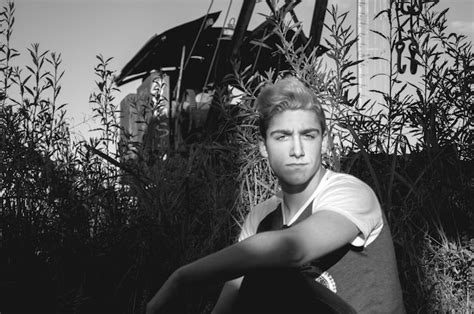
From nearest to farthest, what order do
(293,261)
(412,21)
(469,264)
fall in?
(293,261)
(469,264)
(412,21)

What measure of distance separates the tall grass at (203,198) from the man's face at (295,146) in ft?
2.35

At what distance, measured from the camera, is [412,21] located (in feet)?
10.2

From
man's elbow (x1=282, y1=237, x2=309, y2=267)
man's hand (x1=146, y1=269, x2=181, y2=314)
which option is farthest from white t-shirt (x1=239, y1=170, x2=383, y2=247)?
man's hand (x1=146, y1=269, x2=181, y2=314)

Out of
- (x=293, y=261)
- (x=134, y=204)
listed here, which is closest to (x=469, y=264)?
(x=293, y=261)

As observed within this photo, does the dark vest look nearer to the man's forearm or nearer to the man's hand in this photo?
the man's forearm

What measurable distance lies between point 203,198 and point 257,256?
6.45ft

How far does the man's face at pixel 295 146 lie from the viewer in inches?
75.2

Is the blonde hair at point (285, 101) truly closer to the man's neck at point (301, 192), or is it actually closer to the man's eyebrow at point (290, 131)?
the man's eyebrow at point (290, 131)

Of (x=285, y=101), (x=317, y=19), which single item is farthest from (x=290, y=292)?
(x=317, y=19)

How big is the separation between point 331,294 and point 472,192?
1.61 m

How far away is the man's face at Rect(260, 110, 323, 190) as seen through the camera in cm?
191

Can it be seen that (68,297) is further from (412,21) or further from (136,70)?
(136,70)

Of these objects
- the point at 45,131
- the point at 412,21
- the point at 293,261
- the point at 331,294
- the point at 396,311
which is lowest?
the point at 396,311

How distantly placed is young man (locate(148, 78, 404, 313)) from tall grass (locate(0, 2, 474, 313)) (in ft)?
2.31
